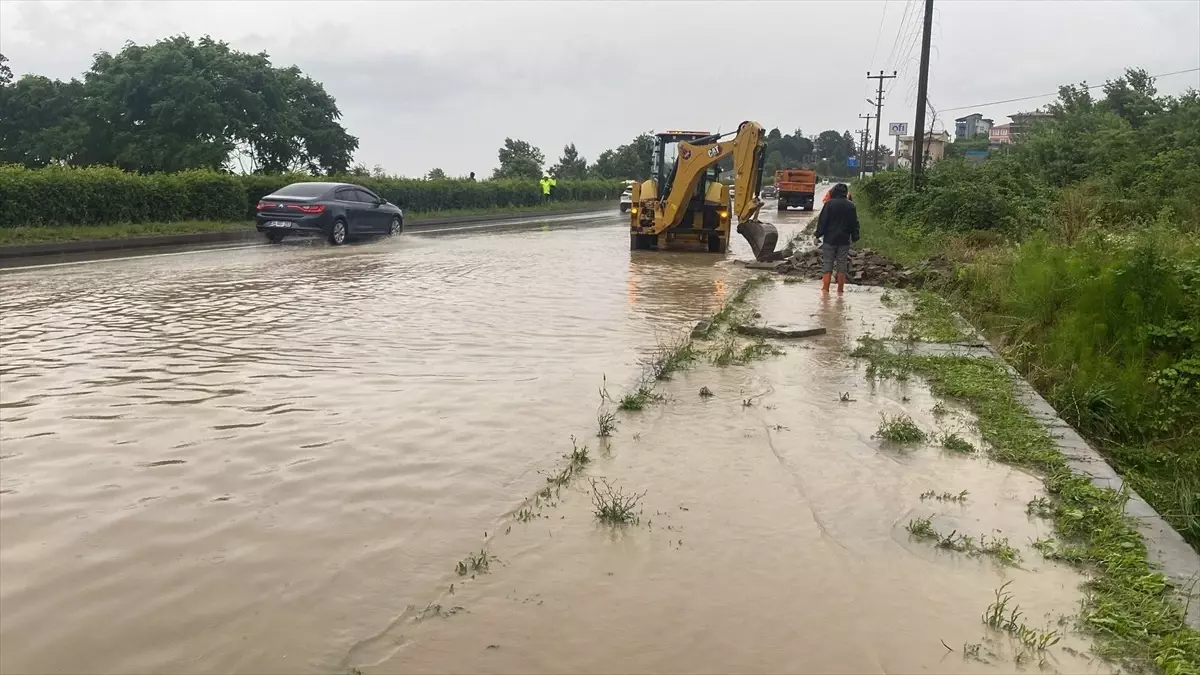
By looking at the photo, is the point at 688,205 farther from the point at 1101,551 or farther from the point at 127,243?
the point at 1101,551

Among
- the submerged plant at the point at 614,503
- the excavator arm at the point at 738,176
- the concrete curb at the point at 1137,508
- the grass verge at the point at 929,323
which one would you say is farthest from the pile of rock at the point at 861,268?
the submerged plant at the point at 614,503

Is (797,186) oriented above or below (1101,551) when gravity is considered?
above

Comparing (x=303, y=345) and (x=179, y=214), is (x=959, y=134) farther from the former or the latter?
(x=303, y=345)

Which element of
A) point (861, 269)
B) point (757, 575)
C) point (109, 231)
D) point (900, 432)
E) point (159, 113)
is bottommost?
point (757, 575)

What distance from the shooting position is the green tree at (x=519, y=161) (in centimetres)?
6431

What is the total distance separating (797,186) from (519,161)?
71.1 feet

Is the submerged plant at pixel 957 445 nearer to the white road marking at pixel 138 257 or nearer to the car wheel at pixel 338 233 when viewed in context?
the white road marking at pixel 138 257

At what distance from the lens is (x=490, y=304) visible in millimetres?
12477

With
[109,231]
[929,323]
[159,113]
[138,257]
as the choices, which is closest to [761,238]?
[929,323]

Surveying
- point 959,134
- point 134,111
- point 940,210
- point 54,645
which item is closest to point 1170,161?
point 940,210

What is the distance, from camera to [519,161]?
6569 centimetres

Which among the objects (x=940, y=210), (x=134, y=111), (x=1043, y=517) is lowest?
(x=1043, y=517)

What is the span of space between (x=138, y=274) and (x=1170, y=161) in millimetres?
24277

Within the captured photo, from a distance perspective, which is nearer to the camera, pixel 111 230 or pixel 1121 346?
pixel 1121 346
